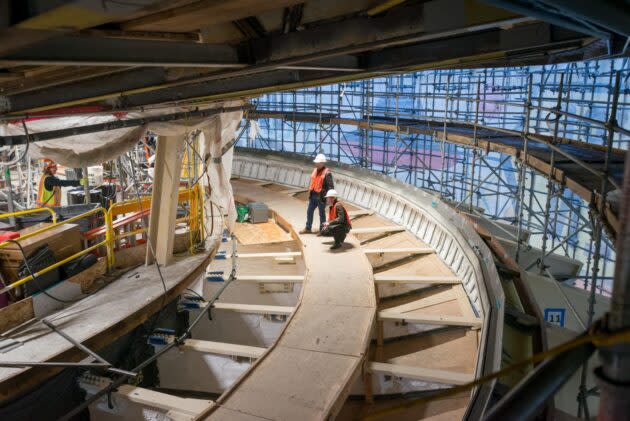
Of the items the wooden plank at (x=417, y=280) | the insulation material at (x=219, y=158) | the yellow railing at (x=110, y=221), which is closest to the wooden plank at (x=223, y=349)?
the yellow railing at (x=110, y=221)

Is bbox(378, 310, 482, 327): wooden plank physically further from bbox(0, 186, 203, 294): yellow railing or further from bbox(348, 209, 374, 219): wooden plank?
bbox(348, 209, 374, 219): wooden plank

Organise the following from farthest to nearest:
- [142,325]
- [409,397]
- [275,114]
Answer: [275,114]
[142,325]
[409,397]

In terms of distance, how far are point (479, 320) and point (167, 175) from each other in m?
4.80

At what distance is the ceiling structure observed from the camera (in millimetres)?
1745

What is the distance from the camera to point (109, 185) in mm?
10727

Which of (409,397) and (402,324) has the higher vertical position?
(402,324)

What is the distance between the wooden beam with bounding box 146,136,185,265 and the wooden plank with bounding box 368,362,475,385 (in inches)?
146

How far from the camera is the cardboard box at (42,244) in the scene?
627cm

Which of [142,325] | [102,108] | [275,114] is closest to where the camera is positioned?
[102,108]

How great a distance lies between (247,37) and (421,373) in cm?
415

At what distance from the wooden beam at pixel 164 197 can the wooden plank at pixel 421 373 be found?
3.70 meters

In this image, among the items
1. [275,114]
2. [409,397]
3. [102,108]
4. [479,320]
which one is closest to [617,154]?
[479,320]

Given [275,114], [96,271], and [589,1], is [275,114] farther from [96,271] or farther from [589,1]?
[589,1]

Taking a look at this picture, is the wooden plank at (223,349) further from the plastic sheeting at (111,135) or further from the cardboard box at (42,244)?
the plastic sheeting at (111,135)
